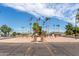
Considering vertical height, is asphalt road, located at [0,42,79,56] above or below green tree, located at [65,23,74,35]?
below

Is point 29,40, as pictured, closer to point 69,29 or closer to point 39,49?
point 39,49

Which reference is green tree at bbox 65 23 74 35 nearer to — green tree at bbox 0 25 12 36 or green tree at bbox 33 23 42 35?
green tree at bbox 33 23 42 35

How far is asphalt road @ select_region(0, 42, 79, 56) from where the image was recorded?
6379 mm

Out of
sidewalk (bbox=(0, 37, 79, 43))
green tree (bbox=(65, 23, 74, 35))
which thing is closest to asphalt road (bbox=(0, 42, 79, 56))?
sidewalk (bbox=(0, 37, 79, 43))

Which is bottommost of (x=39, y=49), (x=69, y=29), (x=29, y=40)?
(x=39, y=49)

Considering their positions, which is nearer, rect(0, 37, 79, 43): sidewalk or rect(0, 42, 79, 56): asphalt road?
rect(0, 42, 79, 56): asphalt road

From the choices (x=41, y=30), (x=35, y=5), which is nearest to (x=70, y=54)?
(x=41, y=30)

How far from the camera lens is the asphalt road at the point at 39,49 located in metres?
6.38

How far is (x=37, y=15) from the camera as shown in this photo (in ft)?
21.4

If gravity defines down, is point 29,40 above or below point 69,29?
below

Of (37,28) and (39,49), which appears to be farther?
(37,28)

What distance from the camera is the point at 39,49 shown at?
642cm

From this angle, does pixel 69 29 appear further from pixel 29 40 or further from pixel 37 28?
pixel 29 40

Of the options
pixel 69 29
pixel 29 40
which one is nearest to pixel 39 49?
pixel 29 40
